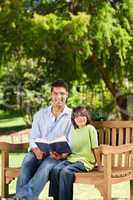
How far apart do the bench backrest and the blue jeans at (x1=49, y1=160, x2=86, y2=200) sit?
75 centimetres

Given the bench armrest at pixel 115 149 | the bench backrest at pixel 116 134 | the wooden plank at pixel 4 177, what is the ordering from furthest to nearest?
the bench backrest at pixel 116 134 → the wooden plank at pixel 4 177 → the bench armrest at pixel 115 149

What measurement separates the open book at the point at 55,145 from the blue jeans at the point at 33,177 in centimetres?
11

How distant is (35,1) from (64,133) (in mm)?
9280

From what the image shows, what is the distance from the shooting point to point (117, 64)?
1580 cm

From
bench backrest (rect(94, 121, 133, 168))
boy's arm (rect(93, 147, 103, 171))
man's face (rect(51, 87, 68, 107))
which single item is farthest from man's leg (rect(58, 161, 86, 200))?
bench backrest (rect(94, 121, 133, 168))

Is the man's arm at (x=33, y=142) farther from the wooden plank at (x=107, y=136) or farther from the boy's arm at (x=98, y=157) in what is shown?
the wooden plank at (x=107, y=136)

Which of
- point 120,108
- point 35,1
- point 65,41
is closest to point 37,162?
point 65,41

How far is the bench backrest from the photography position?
6.93 meters

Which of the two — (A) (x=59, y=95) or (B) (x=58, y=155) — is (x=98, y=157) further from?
(A) (x=59, y=95)

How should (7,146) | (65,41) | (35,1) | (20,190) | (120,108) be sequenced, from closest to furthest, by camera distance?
(20,190)
(7,146)
(65,41)
(35,1)
(120,108)

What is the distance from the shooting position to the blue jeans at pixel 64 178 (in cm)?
617

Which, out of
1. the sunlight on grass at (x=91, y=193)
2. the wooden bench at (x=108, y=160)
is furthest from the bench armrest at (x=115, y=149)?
the sunlight on grass at (x=91, y=193)

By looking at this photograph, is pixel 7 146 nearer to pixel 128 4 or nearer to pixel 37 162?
pixel 37 162

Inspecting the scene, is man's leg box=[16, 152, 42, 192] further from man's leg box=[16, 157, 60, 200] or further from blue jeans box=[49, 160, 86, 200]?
blue jeans box=[49, 160, 86, 200]
